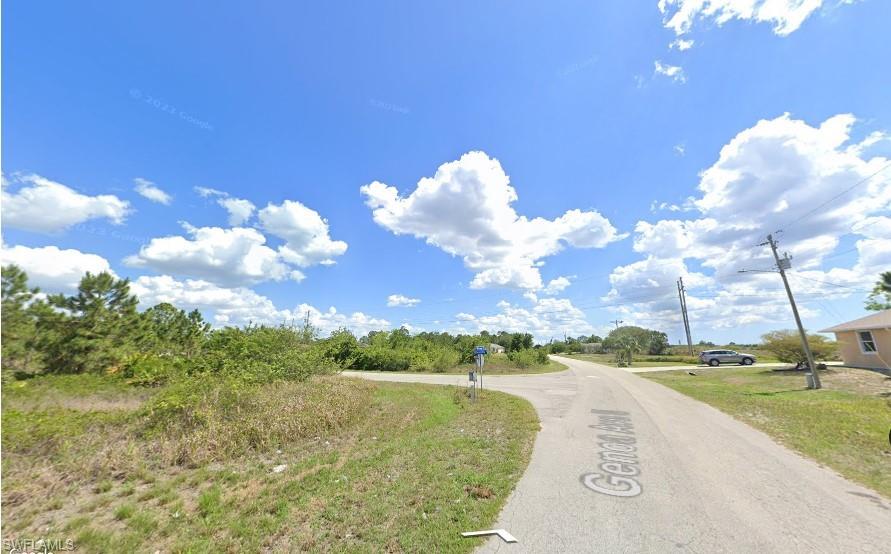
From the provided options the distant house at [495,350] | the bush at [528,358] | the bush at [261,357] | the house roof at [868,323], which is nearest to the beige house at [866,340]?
the house roof at [868,323]

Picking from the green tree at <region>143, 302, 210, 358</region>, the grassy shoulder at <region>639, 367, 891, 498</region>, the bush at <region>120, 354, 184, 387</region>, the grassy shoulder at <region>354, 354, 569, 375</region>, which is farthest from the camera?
the grassy shoulder at <region>354, 354, 569, 375</region>

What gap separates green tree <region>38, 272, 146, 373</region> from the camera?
14742 millimetres

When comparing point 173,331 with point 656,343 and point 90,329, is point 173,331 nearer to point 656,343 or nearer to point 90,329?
point 90,329

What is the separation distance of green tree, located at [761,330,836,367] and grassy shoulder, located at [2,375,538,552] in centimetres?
2527

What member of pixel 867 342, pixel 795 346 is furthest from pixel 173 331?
pixel 867 342

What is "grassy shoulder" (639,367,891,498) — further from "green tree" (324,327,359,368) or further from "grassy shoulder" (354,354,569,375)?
"green tree" (324,327,359,368)

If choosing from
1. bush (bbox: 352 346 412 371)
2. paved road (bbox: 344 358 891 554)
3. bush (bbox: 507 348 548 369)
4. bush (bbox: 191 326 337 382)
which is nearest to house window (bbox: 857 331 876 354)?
bush (bbox: 507 348 548 369)

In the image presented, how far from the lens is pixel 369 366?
35938 mm

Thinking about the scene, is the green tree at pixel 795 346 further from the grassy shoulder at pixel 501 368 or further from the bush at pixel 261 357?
the bush at pixel 261 357

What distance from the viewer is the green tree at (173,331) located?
19781 millimetres

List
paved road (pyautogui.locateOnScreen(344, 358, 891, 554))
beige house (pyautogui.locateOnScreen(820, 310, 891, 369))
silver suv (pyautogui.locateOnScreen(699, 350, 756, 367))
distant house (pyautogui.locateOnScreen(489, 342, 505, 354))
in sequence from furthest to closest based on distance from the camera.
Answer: distant house (pyautogui.locateOnScreen(489, 342, 505, 354)), silver suv (pyautogui.locateOnScreen(699, 350, 756, 367)), beige house (pyautogui.locateOnScreen(820, 310, 891, 369)), paved road (pyautogui.locateOnScreen(344, 358, 891, 554))

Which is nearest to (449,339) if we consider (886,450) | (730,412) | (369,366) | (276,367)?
(369,366)

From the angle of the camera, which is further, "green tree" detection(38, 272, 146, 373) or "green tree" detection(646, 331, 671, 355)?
"green tree" detection(646, 331, 671, 355)

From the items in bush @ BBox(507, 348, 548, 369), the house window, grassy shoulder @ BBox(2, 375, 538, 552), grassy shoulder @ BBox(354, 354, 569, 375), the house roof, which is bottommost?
grassy shoulder @ BBox(2, 375, 538, 552)
